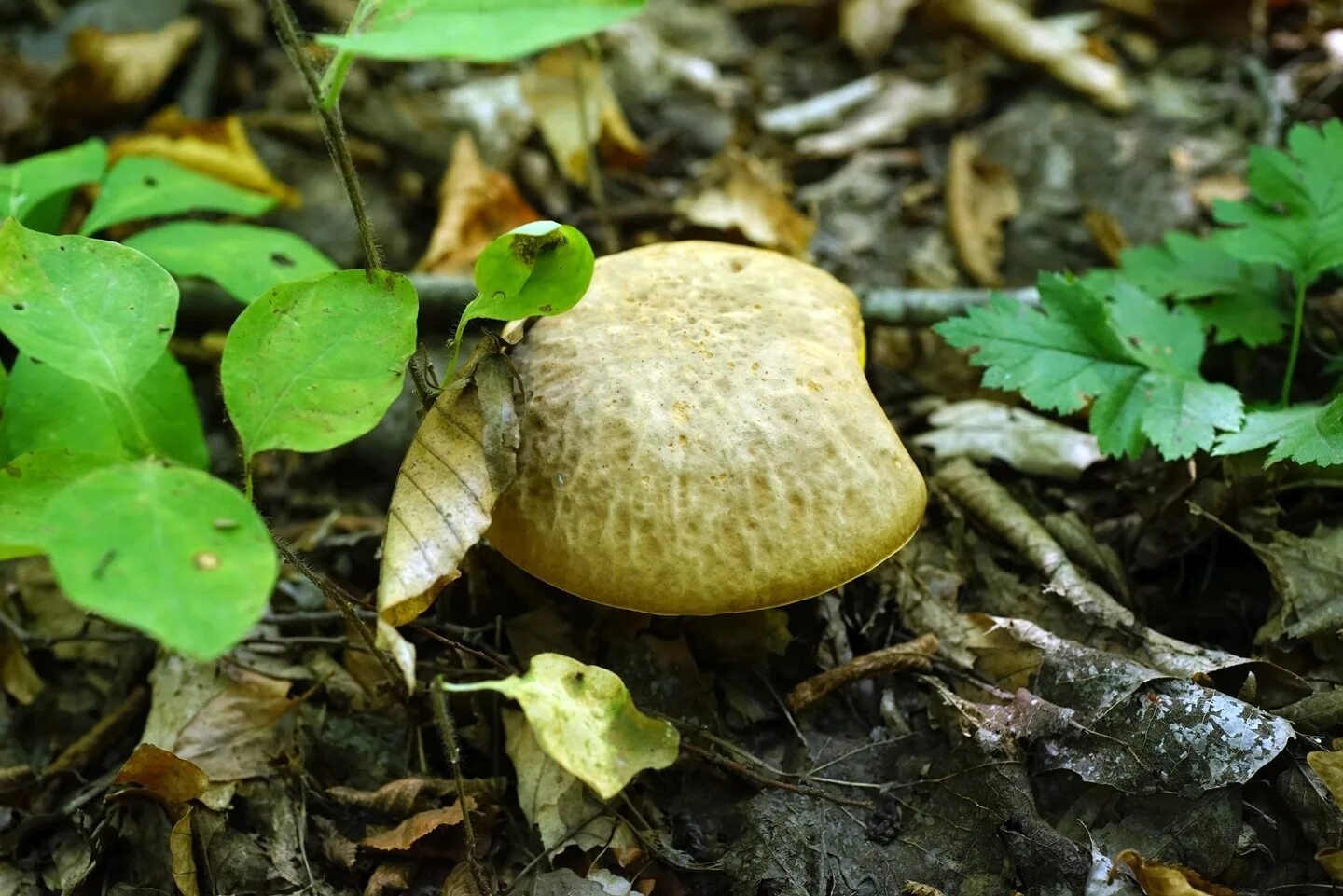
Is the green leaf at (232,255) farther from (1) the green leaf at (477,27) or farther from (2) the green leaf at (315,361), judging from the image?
(1) the green leaf at (477,27)

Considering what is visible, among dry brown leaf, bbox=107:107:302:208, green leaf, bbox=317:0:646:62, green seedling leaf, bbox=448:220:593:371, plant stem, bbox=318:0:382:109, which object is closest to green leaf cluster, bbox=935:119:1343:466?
green seedling leaf, bbox=448:220:593:371

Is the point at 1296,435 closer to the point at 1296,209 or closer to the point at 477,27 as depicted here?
the point at 1296,209

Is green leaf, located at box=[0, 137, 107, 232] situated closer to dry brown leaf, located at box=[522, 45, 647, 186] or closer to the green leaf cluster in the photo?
dry brown leaf, located at box=[522, 45, 647, 186]

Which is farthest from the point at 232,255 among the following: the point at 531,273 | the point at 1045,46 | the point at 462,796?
the point at 1045,46

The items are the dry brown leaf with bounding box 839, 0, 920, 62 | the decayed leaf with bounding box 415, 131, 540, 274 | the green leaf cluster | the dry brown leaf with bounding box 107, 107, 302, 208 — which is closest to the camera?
the green leaf cluster

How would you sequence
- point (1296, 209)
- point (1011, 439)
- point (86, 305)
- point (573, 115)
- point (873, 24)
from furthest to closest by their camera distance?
1. point (873, 24)
2. point (573, 115)
3. point (1011, 439)
4. point (1296, 209)
5. point (86, 305)

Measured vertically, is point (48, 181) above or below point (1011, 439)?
above

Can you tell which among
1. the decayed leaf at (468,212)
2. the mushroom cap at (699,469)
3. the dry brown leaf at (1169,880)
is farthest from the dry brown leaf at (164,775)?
the dry brown leaf at (1169,880)
